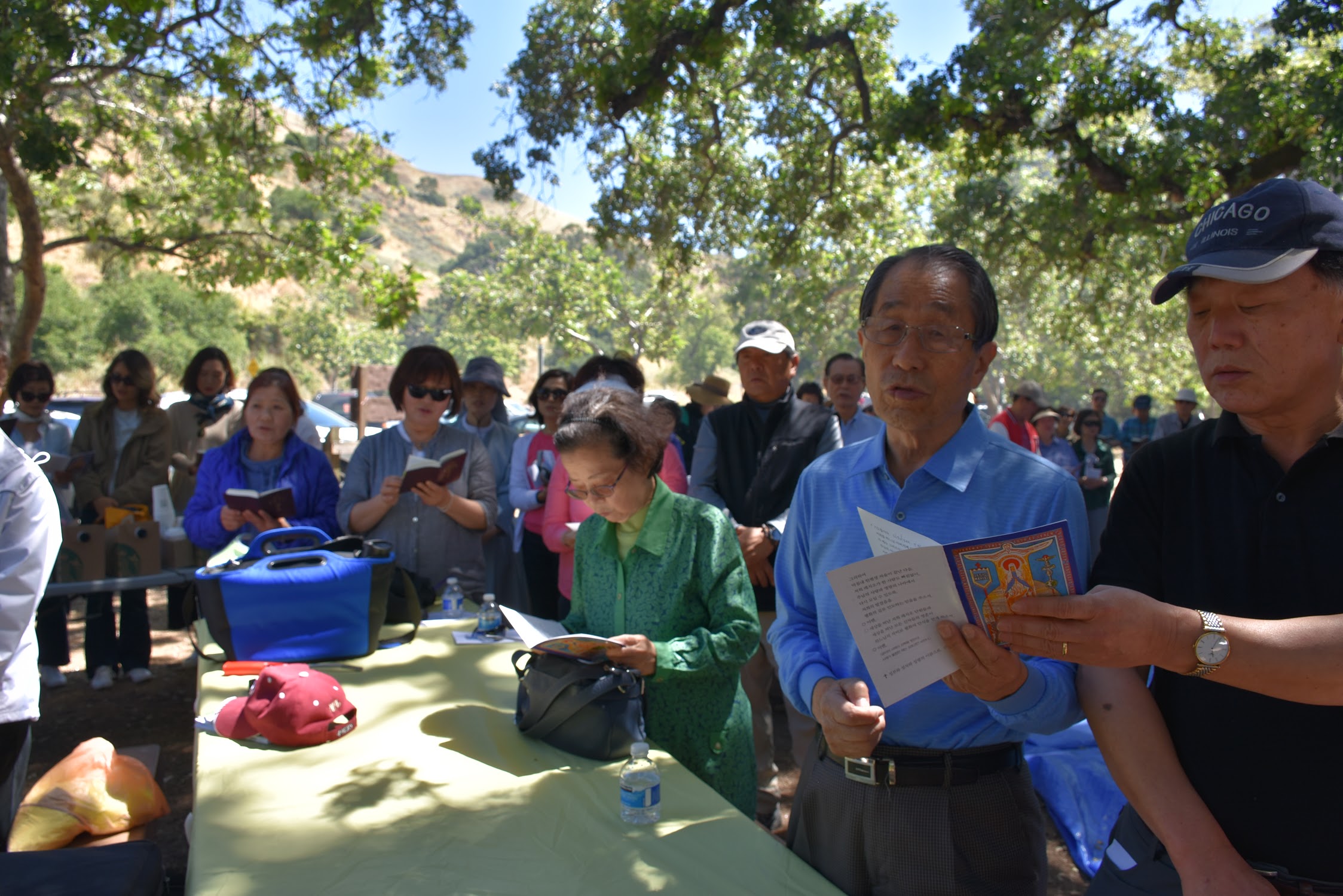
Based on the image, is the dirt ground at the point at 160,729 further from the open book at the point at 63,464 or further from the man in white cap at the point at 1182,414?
the man in white cap at the point at 1182,414

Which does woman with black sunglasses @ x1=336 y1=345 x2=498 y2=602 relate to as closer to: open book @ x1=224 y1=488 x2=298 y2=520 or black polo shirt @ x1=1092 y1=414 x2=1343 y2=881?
open book @ x1=224 y1=488 x2=298 y2=520

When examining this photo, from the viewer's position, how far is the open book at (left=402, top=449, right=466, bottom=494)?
3.74 metres

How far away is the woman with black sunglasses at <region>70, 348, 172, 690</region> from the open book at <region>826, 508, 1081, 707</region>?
5.47 metres

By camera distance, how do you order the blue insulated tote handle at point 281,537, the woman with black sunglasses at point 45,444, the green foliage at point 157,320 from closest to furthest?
the blue insulated tote handle at point 281,537, the woman with black sunglasses at point 45,444, the green foliage at point 157,320

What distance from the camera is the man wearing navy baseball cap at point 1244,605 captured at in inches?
45.2

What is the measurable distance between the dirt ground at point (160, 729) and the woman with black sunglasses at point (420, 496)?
4.05 feet

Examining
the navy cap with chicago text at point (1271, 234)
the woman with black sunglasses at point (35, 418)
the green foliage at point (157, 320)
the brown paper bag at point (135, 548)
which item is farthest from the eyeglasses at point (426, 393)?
the green foliage at point (157, 320)

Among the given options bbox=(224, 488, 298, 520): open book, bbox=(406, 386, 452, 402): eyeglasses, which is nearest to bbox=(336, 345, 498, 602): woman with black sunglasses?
bbox=(406, 386, 452, 402): eyeglasses

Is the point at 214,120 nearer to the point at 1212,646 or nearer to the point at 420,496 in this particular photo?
the point at 420,496

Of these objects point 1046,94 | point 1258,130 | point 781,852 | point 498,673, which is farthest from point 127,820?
point 1258,130

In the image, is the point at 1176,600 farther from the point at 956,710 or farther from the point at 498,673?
the point at 498,673

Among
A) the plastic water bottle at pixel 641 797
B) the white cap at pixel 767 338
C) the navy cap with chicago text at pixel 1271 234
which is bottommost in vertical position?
the plastic water bottle at pixel 641 797

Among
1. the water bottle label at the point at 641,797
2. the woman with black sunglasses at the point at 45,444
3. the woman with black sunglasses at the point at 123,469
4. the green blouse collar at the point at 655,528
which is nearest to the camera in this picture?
the water bottle label at the point at 641,797

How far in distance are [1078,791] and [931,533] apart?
2.56 meters
